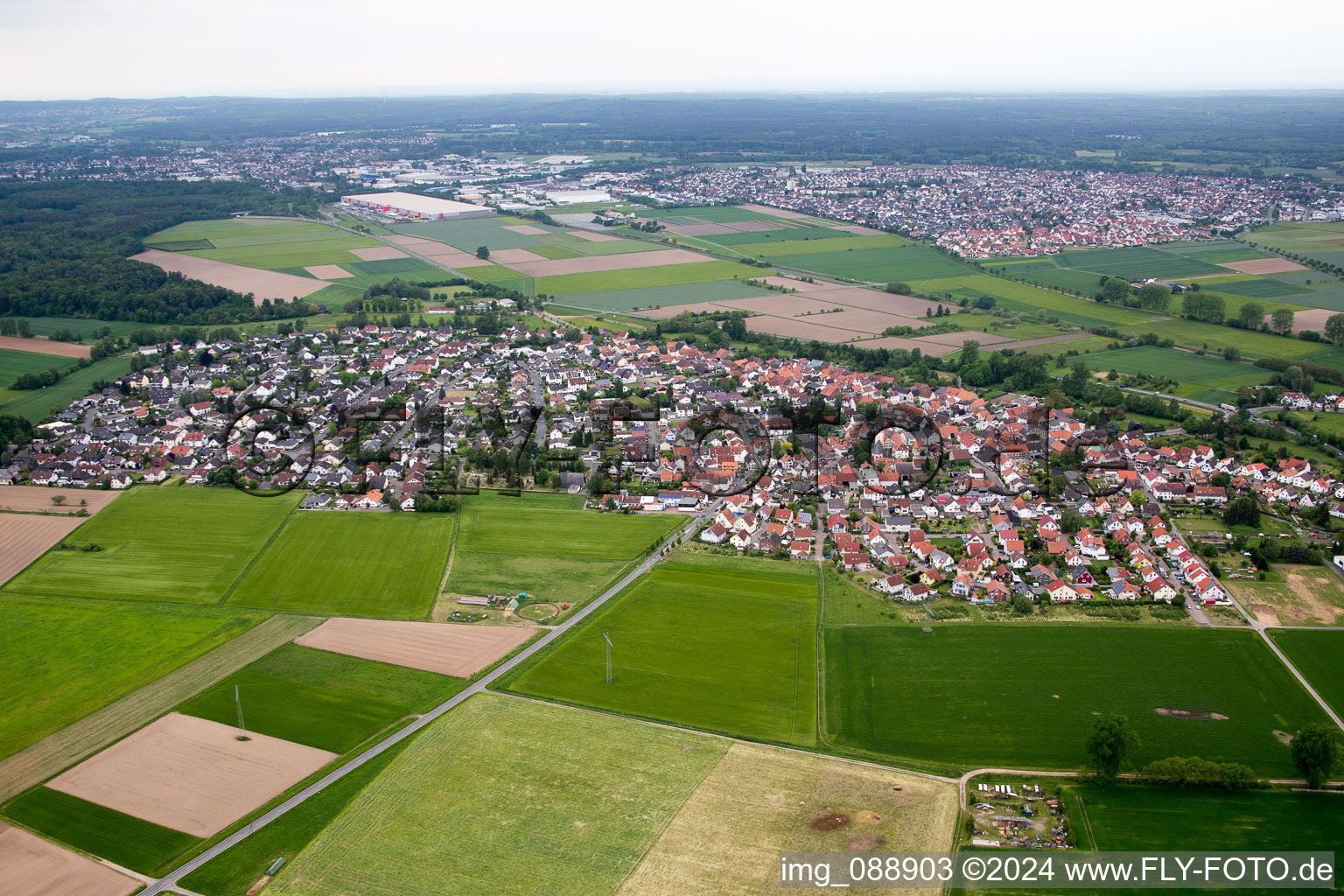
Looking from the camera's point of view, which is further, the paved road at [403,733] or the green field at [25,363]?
the green field at [25,363]

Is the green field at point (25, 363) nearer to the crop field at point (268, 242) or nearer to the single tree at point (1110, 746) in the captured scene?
the crop field at point (268, 242)

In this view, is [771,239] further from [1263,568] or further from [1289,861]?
[1289,861]

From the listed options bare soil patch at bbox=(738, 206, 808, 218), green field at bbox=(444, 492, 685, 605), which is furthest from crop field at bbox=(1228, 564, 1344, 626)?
bare soil patch at bbox=(738, 206, 808, 218)

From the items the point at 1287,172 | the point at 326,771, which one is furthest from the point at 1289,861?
the point at 1287,172

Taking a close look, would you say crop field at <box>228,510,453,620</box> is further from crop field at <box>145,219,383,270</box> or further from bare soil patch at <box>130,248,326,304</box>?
crop field at <box>145,219,383,270</box>

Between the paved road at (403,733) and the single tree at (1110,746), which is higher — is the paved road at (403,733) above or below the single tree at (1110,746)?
below

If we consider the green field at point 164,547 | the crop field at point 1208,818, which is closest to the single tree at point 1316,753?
the crop field at point 1208,818

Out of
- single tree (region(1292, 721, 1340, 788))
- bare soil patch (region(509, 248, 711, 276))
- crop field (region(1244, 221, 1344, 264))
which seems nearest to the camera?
single tree (region(1292, 721, 1340, 788))
